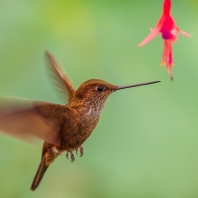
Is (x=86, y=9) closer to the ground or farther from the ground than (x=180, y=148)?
farther from the ground

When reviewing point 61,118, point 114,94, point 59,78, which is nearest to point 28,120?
point 61,118

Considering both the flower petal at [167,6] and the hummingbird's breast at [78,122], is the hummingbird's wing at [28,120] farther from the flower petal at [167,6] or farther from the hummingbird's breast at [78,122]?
the flower petal at [167,6]

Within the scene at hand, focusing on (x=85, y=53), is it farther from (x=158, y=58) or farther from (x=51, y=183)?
(x=51, y=183)

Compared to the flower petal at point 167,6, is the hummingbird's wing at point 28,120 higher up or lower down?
lower down

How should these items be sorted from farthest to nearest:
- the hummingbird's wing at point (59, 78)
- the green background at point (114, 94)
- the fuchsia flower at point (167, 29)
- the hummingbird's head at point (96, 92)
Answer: the green background at point (114, 94), the hummingbird's wing at point (59, 78), the hummingbird's head at point (96, 92), the fuchsia flower at point (167, 29)

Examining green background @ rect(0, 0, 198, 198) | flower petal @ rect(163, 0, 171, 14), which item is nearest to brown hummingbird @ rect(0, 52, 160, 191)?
flower petal @ rect(163, 0, 171, 14)

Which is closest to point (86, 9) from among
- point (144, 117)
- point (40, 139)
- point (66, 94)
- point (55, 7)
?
point (55, 7)

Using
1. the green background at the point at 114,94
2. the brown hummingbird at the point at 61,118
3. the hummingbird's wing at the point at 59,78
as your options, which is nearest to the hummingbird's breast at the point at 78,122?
the brown hummingbird at the point at 61,118

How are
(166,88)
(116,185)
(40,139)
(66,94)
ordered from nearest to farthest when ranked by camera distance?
(40,139)
(66,94)
(116,185)
(166,88)

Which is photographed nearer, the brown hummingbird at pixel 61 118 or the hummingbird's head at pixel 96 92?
the brown hummingbird at pixel 61 118
